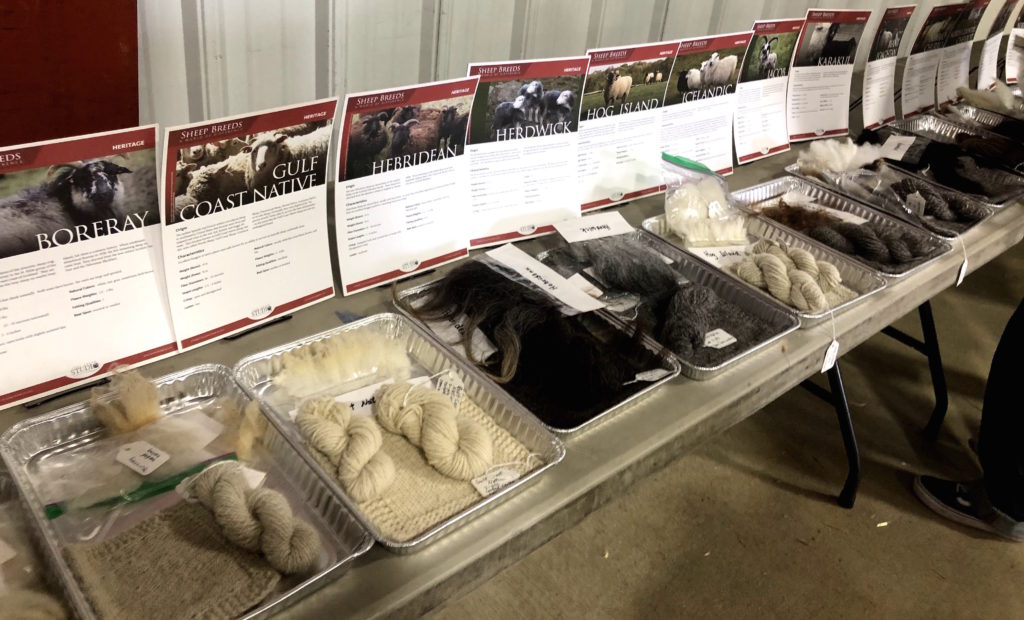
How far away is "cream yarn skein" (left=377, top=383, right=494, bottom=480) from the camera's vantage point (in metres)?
1.05

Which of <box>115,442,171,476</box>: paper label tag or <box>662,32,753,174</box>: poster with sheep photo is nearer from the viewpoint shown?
<box>115,442,171,476</box>: paper label tag

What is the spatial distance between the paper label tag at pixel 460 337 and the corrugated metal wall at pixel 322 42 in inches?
30.4

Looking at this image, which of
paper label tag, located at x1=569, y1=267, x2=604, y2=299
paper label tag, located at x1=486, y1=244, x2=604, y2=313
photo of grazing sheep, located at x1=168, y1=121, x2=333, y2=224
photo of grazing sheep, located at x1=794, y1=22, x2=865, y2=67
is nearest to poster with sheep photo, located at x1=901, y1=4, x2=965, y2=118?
photo of grazing sheep, located at x1=794, y1=22, x2=865, y2=67

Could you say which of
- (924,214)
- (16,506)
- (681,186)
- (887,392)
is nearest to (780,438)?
(887,392)

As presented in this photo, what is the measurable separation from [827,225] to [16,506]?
182 centimetres

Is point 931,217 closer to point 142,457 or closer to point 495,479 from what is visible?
point 495,479

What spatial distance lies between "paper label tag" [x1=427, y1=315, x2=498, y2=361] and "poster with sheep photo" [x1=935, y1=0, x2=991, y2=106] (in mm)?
2524

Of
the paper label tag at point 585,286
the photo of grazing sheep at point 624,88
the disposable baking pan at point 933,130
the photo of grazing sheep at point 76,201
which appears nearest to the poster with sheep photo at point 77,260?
the photo of grazing sheep at point 76,201

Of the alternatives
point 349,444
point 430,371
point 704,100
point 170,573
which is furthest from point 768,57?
point 170,573

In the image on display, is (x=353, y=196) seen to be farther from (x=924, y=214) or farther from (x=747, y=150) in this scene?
(x=924, y=214)

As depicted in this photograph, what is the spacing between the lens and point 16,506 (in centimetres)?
93

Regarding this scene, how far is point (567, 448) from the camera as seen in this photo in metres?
1.13

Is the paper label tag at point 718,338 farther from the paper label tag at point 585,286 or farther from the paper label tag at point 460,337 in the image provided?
the paper label tag at point 460,337

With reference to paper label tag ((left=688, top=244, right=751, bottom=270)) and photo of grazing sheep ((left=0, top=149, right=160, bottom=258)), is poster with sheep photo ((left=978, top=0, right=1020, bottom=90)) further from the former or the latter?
photo of grazing sheep ((left=0, top=149, right=160, bottom=258))
